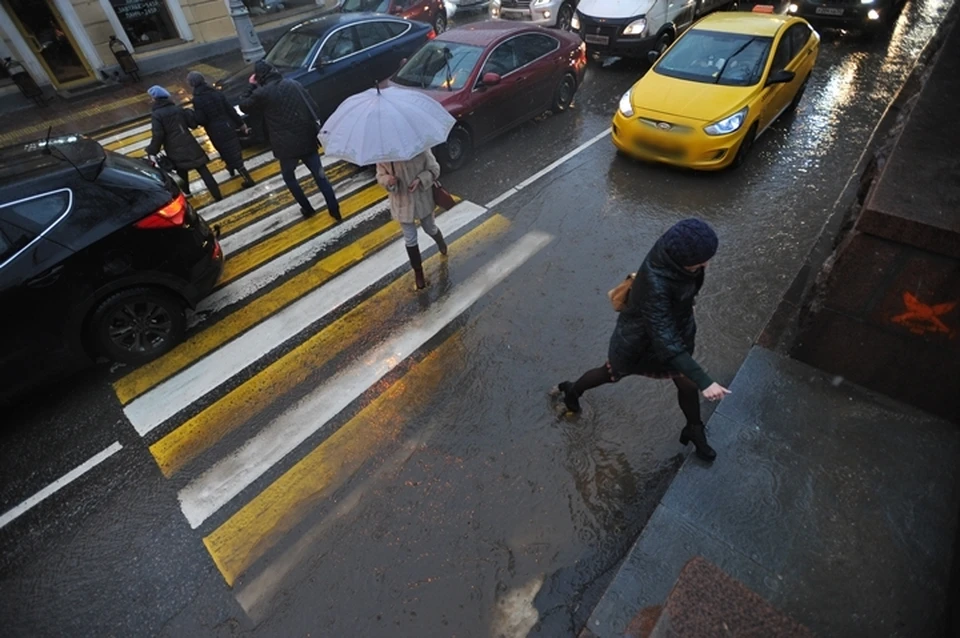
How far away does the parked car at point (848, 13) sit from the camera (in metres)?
11.6

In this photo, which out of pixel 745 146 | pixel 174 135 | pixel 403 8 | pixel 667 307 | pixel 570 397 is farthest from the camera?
pixel 403 8

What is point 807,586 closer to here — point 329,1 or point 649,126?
point 649,126

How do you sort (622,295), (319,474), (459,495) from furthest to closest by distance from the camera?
(319,474), (459,495), (622,295)

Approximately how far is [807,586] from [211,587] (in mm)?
3851

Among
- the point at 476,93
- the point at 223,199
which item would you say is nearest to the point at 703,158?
the point at 476,93

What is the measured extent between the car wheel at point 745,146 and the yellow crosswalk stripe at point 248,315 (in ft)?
16.9

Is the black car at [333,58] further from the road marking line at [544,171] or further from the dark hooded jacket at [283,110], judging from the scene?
the road marking line at [544,171]

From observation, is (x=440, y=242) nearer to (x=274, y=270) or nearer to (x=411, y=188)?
(x=411, y=188)

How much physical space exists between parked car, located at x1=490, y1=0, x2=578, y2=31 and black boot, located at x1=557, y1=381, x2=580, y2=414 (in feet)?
40.7

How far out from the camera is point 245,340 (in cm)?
529

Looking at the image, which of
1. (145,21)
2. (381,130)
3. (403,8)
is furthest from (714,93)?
(145,21)

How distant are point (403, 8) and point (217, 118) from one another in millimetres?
8375

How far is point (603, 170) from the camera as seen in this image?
7.82 metres

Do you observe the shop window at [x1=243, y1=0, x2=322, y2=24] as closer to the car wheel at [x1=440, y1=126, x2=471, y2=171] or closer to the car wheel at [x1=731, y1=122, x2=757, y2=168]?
the car wheel at [x1=440, y1=126, x2=471, y2=171]
